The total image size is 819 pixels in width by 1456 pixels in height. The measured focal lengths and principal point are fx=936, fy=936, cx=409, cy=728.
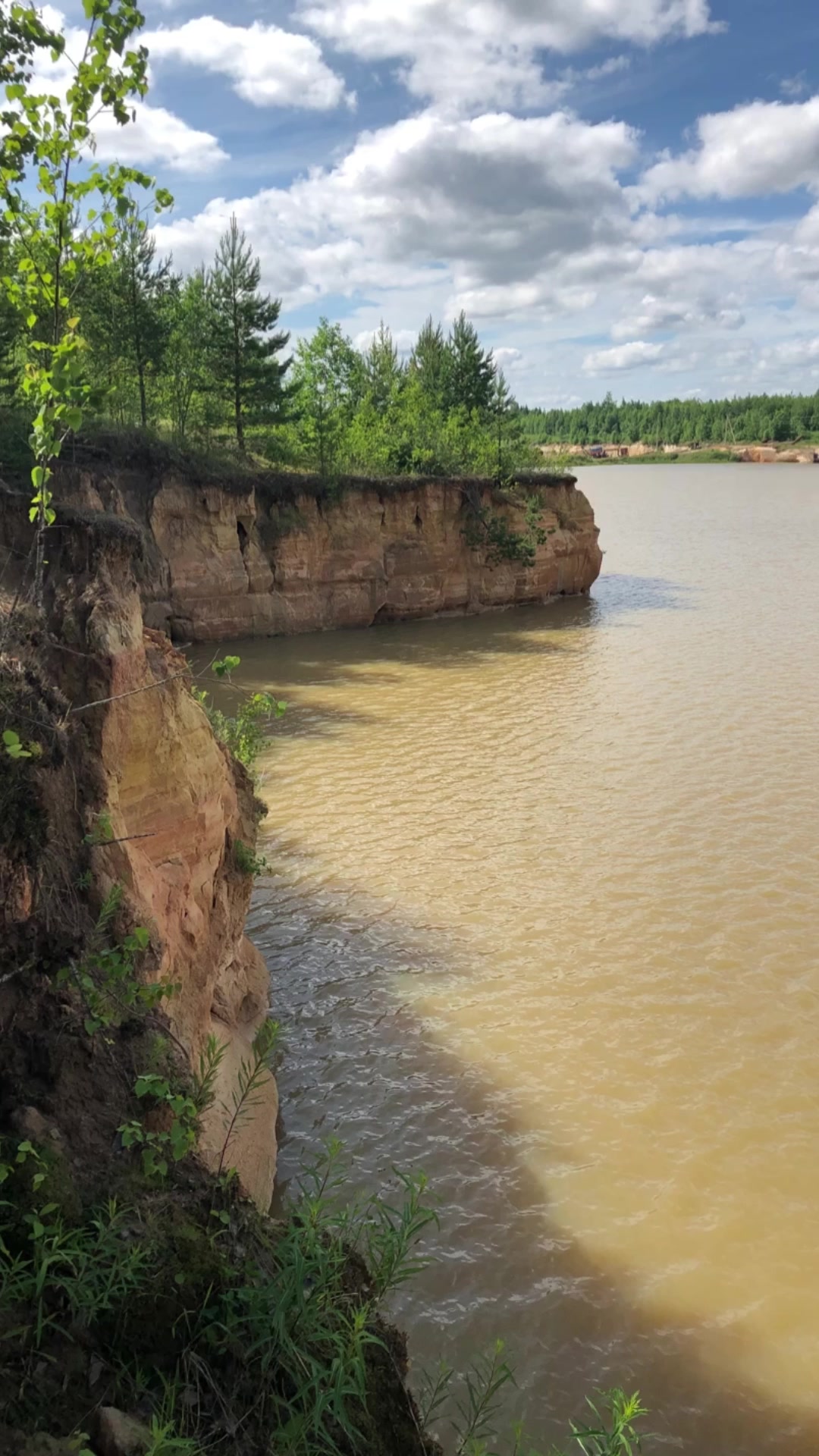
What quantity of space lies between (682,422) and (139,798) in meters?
163

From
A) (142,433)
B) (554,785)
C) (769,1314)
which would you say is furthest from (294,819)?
(142,433)

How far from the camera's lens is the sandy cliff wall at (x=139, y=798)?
4004 millimetres

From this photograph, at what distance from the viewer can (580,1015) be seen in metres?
7.31

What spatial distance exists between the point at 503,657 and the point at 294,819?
10.5 meters

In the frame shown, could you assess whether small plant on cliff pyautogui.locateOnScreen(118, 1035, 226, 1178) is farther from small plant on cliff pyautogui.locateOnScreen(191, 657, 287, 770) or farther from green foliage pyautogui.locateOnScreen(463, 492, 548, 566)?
green foliage pyautogui.locateOnScreen(463, 492, 548, 566)

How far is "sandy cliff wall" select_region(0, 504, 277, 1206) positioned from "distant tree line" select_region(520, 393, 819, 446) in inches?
4930

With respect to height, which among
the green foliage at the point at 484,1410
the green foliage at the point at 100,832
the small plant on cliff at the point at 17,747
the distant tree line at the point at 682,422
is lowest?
the green foliage at the point at 484,1410

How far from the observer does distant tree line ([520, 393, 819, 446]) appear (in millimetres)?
135500

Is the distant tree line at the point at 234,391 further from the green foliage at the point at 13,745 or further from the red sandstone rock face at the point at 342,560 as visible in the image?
the green foliage at the point at 13,745

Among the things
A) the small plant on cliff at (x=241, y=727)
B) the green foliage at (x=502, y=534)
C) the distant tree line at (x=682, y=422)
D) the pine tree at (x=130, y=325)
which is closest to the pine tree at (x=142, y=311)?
the pine tree at (x=130, y=325)

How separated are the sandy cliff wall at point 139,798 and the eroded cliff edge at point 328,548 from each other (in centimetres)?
1437

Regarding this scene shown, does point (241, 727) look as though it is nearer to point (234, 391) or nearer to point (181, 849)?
point (181, 849)

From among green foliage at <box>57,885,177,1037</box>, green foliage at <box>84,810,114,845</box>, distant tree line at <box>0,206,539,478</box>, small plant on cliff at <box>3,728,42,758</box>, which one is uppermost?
distant tree line at <box>0,206,539,478</box>

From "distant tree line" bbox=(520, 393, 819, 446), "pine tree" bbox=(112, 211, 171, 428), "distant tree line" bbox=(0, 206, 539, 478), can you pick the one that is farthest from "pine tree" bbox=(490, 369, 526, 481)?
"distant tree line" bbox=(520, 393, 819, 446)
